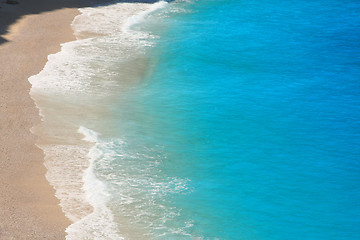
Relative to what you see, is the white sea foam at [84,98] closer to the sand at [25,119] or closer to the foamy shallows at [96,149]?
Answer: the foamy shallows at [96,149]

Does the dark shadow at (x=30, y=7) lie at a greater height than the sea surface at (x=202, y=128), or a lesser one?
greater

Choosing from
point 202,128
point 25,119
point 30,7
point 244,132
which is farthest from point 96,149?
point 30,7

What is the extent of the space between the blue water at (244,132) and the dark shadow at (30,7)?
169 inches

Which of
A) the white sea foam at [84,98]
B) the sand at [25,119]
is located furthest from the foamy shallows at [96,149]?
the sand at [25,119]

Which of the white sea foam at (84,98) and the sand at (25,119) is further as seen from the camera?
the white sea foam at (84,98)

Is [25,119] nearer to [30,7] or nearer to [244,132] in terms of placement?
[244,132]

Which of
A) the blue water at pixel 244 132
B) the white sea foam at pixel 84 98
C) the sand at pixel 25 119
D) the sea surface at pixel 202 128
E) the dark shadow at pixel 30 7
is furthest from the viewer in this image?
the dark shadow at pixel 30 7

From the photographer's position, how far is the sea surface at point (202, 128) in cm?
1298

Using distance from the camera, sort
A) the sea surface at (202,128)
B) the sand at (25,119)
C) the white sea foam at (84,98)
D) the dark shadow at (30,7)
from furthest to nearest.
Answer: the dark shadow at (30,7)
the sea surface at (202,128)
the white sea foam at (84,98)
the sand at (25,119)

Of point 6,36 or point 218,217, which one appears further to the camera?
point 6,36

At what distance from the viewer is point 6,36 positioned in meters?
24.0

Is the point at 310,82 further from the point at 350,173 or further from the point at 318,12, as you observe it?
the point at 318,12

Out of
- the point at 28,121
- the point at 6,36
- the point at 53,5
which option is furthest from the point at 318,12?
the point at 28,121

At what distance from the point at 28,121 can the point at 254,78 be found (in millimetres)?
9663
